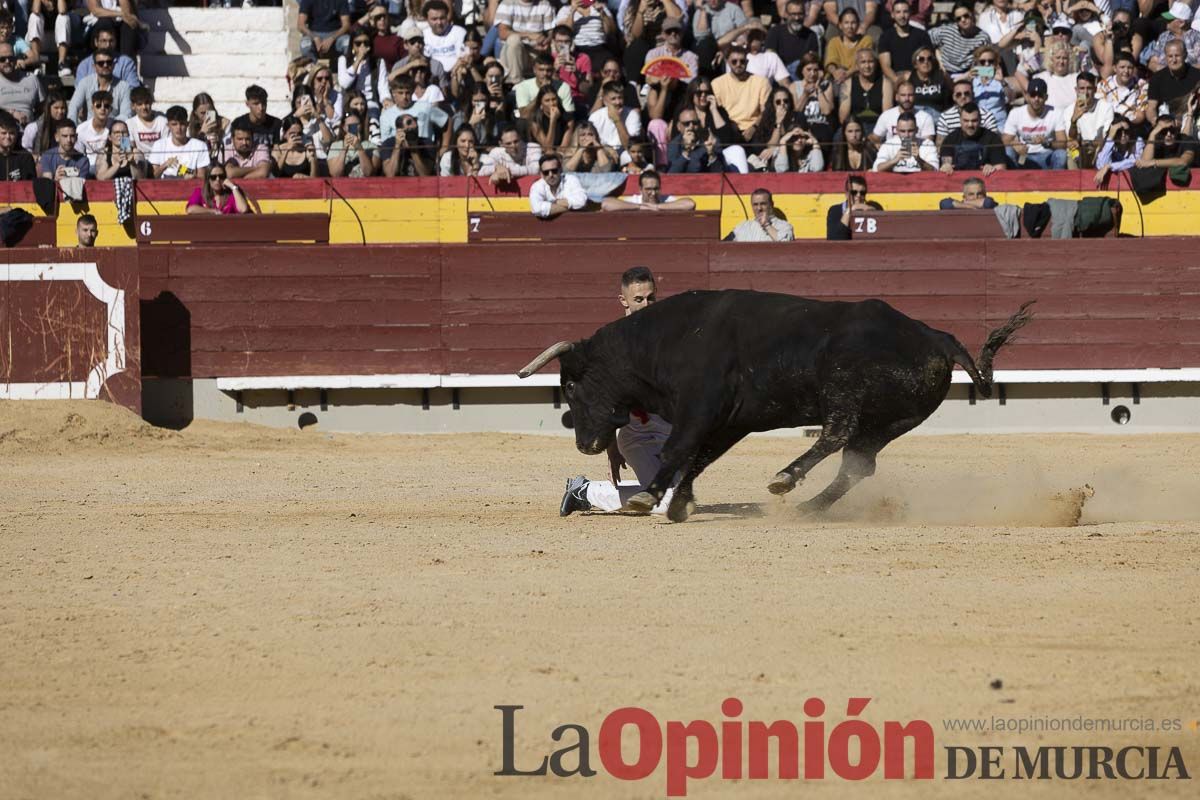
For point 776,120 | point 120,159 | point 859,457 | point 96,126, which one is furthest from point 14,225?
point 859,457

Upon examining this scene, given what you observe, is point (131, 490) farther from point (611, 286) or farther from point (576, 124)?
point (576, 124)

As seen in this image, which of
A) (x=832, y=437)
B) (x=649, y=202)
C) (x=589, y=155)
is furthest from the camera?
(x=589, y=155)

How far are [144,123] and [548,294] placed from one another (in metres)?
3.94

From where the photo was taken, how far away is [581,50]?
1369cm

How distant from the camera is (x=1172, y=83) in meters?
12.6

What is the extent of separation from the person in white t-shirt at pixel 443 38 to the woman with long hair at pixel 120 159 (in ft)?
8.44

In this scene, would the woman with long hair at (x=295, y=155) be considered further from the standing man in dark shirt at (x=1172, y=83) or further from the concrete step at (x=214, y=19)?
the standing man in dark shirt at (x=1172, y=83)

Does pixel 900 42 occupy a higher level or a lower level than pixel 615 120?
higher

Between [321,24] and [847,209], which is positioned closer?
[847,209]

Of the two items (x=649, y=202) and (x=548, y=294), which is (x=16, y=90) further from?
(x=649, y=202)

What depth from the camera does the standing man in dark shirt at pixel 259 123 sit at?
13102 millimetres

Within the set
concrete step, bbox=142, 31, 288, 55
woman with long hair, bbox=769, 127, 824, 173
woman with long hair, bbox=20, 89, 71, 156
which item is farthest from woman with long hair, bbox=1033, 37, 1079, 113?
woman with long hair, bbox=20, 89, 71, 156

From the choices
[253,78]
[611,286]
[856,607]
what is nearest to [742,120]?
[611,286]

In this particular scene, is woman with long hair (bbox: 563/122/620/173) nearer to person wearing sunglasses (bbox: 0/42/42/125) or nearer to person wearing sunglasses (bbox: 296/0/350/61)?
person wearing sunglasses (bbox: 296/0/350/61)
